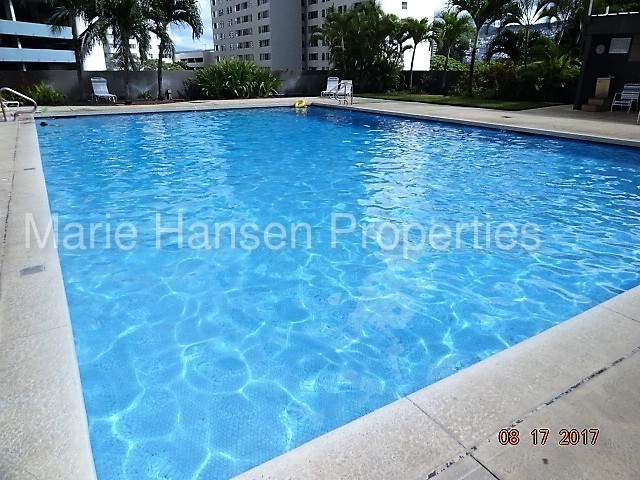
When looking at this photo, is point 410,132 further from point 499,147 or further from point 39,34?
point 39,34

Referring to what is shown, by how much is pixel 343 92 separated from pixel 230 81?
5.70m

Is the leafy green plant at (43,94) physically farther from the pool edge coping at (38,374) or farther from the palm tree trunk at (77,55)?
the pool edge coping at (38,374)

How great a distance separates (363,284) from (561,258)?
2.42m

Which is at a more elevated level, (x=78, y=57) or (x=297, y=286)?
(x=78, y=57)

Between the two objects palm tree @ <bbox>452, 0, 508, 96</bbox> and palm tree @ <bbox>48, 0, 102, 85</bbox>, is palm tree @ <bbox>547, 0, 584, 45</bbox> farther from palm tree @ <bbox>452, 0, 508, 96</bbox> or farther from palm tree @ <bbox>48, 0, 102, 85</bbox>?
palm tree @ <bbox>48, 0, 102, 85</bbox>

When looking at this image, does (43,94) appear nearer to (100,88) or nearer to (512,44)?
(100,88)

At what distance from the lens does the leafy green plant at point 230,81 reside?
896 inches

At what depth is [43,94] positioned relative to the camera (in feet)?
61.6

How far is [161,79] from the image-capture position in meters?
21.5

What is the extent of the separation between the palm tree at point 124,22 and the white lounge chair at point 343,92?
8.43 m

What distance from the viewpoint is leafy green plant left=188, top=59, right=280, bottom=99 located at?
22.8 m

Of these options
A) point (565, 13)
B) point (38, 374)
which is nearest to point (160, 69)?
point (565, 13)
